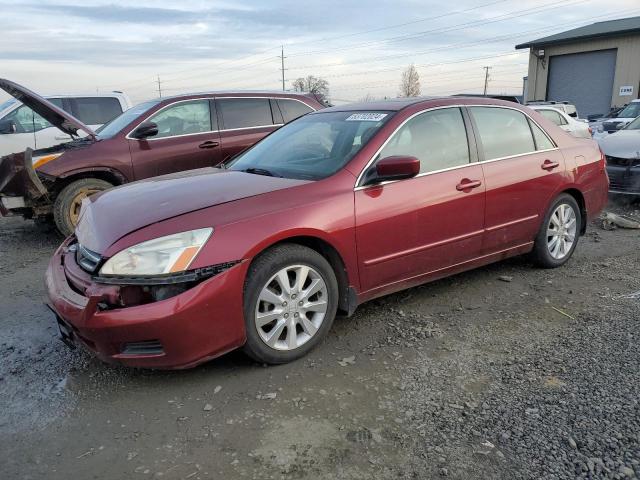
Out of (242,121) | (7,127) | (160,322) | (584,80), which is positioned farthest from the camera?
(584,80)

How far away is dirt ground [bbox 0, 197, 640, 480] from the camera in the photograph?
2.46 meters

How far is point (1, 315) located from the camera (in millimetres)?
4340

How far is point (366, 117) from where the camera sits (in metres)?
4.14

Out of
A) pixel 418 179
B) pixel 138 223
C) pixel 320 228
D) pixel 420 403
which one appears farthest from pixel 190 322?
pixel 418 179

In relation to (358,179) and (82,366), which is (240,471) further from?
(358,179)

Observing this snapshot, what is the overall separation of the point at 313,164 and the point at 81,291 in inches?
69.2

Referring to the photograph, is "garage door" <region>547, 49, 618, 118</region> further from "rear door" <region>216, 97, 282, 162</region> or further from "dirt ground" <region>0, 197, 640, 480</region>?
"dirt ground" <region>0, 197, 640, 480</region>

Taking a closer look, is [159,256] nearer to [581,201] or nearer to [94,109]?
[581,201]

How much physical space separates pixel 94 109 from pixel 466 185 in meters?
8.59

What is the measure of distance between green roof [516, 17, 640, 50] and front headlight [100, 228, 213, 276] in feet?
92.6

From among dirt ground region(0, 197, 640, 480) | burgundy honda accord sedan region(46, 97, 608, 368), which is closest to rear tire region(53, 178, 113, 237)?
dirt ground region(0, 197, 640, 480)

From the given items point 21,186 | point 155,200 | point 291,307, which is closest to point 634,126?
point 291,307

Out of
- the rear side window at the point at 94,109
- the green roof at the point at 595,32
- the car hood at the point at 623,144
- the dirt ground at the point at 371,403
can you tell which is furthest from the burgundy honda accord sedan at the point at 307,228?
the green roof at the point at 595,32

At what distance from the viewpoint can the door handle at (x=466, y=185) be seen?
13.4ft
